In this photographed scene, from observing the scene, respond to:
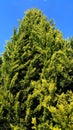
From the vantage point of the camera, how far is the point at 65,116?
1261cm

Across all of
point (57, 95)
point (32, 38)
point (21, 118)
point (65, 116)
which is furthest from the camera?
point (32, 38)

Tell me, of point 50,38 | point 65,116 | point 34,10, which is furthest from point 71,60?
point 34,10

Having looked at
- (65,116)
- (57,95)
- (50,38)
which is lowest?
(65,116)

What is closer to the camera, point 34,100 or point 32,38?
point 34,100

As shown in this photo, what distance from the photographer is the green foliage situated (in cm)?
1484

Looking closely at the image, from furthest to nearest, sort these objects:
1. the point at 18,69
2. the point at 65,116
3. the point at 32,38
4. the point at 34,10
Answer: the point at 34,10 < the point at 32,38 < the point at 18,69 < the point at 65,116

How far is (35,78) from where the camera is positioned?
1669 cm

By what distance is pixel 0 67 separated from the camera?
59.6ft

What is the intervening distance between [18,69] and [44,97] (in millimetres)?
2532

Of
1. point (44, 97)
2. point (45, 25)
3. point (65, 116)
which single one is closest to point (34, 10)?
point (45, 25)

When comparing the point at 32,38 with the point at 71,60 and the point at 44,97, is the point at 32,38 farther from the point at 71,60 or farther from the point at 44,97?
the point at 44,97

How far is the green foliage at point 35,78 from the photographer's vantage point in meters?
14.8

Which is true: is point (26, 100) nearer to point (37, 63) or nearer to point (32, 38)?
point (37, 63)

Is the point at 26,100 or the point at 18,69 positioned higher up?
the point at 18,69
